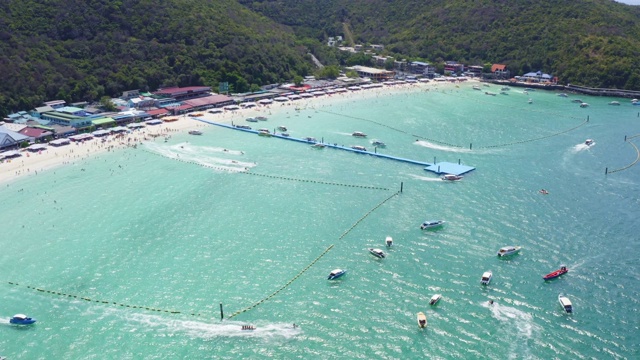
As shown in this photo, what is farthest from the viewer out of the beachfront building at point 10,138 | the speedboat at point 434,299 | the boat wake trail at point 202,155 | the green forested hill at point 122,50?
the green forested hill at point 122,50

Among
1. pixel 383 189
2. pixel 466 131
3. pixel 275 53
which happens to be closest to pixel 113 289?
pixel 383 189

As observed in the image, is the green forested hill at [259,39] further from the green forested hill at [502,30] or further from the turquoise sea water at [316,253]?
the turquoise sea water at [316,253]

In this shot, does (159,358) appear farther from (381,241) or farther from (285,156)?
(285,156)

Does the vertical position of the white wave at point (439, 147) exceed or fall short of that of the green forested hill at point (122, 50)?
it falls short

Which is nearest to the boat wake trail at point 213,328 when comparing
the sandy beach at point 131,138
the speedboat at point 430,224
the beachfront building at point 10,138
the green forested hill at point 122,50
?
the speedboat at point 430,224

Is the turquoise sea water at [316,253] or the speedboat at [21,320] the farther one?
the speedboat at [21,320]

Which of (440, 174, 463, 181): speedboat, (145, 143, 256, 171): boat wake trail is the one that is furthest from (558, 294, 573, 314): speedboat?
(145, 143, 256, 171): boat wake trail
